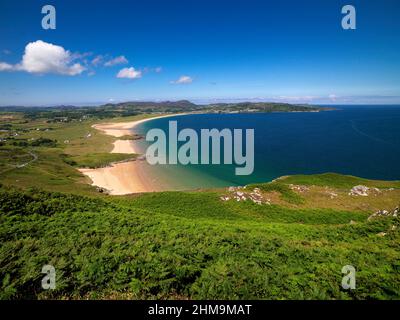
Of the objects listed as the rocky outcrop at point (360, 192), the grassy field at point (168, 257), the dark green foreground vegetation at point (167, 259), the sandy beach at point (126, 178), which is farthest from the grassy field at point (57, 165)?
the rocky outcrop at point (360, 192)

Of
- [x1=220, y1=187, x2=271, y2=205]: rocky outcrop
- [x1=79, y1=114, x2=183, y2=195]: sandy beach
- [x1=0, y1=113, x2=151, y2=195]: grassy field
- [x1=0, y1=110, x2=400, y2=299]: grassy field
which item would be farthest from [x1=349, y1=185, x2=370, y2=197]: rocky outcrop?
[x1=0, y1=113, x2=151, y2=195]: grassy field

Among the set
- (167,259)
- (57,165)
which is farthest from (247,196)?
(57,165)

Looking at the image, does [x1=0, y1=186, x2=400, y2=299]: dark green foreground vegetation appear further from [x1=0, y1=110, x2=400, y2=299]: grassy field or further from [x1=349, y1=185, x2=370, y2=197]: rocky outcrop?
[x1=349, y1=185, x2=370, y2=197]: rocky outcrop

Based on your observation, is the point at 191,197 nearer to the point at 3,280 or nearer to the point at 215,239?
the point at 215,239

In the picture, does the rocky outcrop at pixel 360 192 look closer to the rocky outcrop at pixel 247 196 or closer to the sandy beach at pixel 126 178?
the rocky outcrop at pixel 247 196

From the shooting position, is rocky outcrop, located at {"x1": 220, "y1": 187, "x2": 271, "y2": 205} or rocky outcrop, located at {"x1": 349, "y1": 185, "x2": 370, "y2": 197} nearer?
rocky outcrop, located at {"x1": 220, "y1": 187, "x2": 271, "y2": 205}

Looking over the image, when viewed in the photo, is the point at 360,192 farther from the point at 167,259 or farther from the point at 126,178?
the point at 126,178

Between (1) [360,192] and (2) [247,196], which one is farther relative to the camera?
(1) [360,192]

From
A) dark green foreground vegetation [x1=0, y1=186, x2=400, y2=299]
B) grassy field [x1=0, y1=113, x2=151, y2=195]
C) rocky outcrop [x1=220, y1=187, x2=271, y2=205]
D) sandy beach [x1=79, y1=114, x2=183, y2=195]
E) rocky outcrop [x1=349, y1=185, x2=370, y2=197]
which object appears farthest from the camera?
sandy beach [x1=79, y1=114, x2=183, y2=195]
